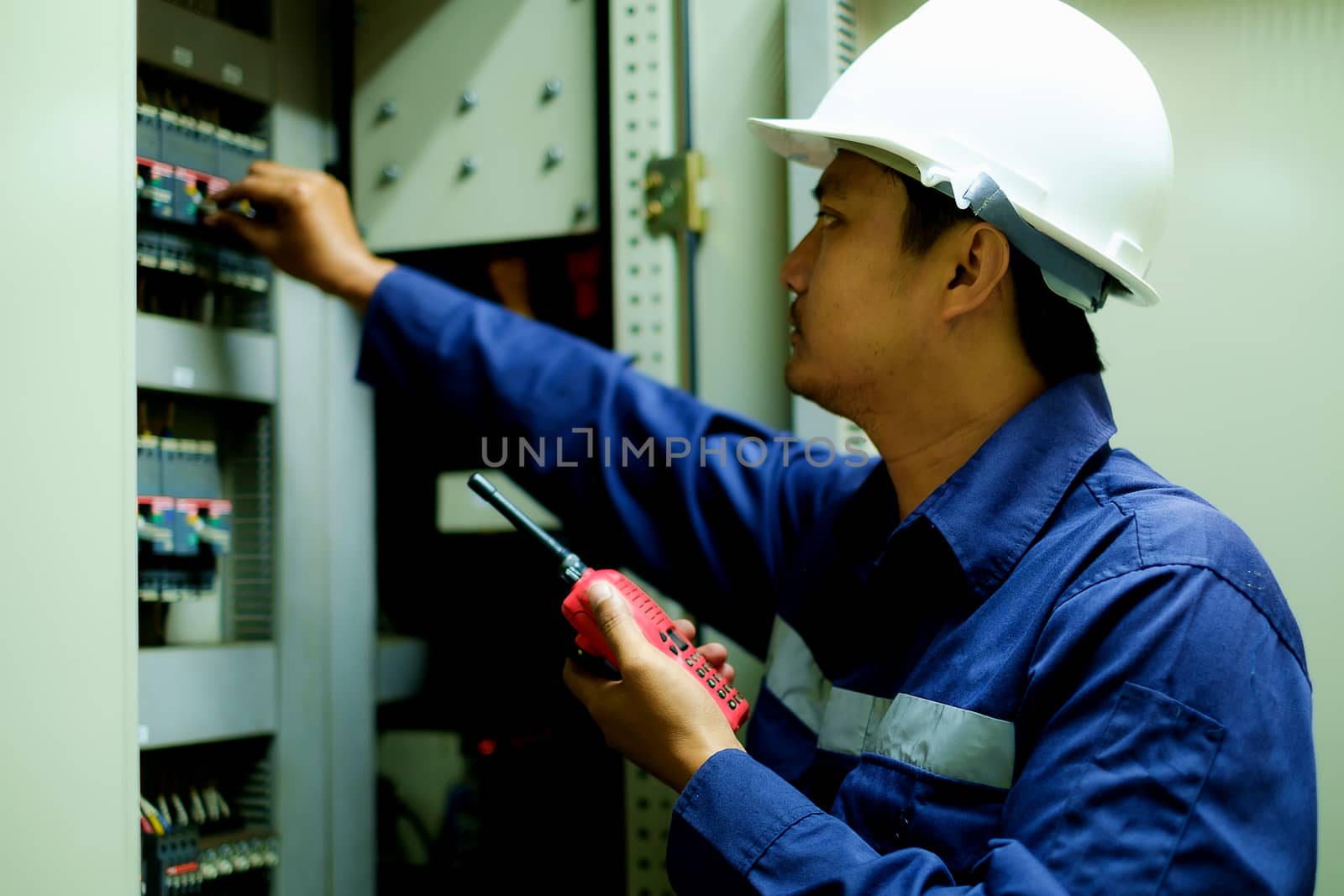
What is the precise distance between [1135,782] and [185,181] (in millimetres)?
1078

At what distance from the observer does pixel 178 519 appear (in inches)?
46.4

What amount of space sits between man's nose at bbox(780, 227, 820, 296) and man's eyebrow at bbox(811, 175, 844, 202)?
0.04 meters

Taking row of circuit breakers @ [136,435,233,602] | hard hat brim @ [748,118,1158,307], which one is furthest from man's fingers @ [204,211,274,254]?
hard hat brim @ [748,118,1158,307]

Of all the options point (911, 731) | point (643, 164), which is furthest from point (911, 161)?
point (911, 731)

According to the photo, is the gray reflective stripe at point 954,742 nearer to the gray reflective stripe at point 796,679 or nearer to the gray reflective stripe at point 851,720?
the gray reflective stripe at point 851,720

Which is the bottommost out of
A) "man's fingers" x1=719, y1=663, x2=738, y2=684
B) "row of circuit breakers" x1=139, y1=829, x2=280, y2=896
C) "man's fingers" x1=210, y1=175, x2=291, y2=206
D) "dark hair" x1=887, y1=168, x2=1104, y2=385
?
"row of circuit breakers" x1=139, y1=829, x2=280, y2=896

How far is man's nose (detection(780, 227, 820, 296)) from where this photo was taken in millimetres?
1154

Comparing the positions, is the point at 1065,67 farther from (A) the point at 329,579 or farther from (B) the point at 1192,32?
(A) the point at 329,579

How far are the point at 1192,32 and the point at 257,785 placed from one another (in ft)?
4.41

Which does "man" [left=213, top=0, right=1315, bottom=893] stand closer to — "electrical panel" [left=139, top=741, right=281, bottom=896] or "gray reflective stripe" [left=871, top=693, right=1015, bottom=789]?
"gray reflective stripe" [left=871, top=693, right=1015, bottom=789]

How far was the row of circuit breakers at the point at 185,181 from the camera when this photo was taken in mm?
1178

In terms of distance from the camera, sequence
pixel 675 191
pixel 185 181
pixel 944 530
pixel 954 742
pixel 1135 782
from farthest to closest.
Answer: pixel 675 191 < pixel 185 181 < pixel 944 530 < pixel 954 742 < pixel 1135 782

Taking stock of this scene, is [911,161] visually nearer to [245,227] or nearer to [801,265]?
[801,265]

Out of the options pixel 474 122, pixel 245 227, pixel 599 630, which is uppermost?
pixel 474 122
